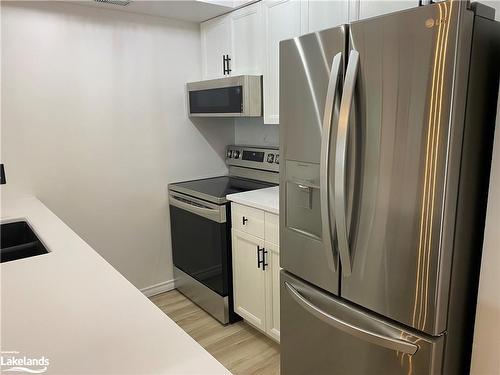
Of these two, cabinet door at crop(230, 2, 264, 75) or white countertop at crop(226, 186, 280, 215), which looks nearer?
white countertop at crop(226, 186, 280, 215)

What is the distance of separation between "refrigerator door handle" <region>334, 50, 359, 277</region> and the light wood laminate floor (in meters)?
1.08

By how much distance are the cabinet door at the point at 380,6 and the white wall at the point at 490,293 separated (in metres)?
0.66

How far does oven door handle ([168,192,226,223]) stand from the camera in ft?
8.15

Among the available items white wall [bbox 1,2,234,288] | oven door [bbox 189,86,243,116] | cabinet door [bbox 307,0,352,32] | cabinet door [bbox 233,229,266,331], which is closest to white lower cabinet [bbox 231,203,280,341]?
cabinet door [bbox 233,229,266,331]

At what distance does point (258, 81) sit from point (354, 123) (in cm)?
116

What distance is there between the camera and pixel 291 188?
1746 mm

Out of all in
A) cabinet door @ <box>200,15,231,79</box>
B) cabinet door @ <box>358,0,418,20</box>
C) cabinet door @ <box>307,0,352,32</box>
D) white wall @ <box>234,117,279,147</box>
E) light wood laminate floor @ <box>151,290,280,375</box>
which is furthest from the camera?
white wall @ <box>234,117,279,147</box>

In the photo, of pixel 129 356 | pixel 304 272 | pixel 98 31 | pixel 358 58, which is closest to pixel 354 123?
pixel 358 58

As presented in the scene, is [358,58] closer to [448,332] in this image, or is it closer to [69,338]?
[448,332]

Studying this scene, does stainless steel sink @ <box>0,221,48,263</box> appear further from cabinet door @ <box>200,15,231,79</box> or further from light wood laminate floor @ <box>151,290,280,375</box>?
cabinet door @ <box>200,15,231,79</box>

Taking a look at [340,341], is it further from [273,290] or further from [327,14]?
[327,14]

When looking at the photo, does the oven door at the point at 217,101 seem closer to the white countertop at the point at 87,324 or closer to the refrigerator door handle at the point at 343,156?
the refrigerator door handle at the point at 343,156

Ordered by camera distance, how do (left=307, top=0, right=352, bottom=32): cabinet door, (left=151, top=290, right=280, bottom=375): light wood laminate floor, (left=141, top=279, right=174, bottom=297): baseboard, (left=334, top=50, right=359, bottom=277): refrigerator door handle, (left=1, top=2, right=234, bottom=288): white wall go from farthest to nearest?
(left=141, top=279, right=174, bottom=297): baseboard, (left=1, top=2, right=234, bottom=288): white wall, (left=151, top=290, right=280, bottom=375): light wood laminate floor, (left=307, top=0, right=352, bottom=32): cabinet door, (left=334, top=50, right=359, bottom=277): refrigerator door handle

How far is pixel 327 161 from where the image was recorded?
4.81 ft
